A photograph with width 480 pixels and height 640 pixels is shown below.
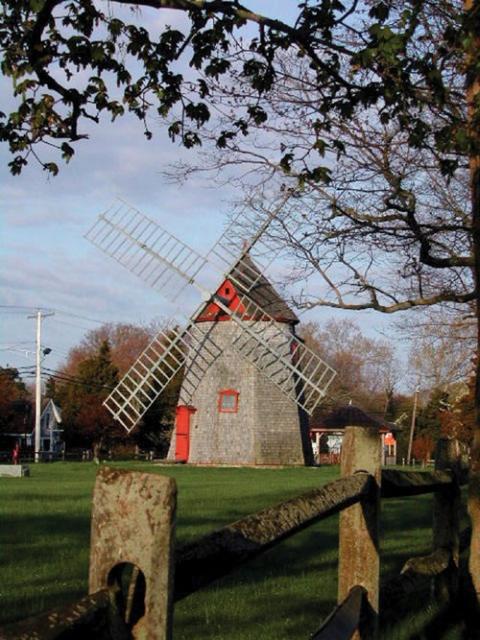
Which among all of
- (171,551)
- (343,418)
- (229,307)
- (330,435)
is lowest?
(330,435)

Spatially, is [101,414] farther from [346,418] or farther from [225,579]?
[225,579]

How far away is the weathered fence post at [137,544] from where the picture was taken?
2.10 m

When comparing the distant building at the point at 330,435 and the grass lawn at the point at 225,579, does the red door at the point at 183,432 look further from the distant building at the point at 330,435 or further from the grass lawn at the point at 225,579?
the grass lawn at the point at 225,579

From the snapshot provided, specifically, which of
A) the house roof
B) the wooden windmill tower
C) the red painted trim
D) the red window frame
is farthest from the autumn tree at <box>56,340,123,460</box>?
the red painted trim

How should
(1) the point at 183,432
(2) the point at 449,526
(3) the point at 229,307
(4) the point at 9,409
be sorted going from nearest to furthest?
(2) the point at 449,526 → (3) the point at 229,307 → (1) the point at 183,432 → (4) the point at 9,409

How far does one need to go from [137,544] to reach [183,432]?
5302cm

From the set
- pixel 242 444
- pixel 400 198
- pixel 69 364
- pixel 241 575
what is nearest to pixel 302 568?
pixel 241 575

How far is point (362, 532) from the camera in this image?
14.8ft

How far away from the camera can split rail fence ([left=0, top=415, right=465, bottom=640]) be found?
2092mm

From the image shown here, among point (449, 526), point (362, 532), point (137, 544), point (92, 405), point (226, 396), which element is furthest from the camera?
point (92, 405)

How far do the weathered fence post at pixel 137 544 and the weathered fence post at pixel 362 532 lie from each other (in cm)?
237

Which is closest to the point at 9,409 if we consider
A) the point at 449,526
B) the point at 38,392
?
the point at 38,392

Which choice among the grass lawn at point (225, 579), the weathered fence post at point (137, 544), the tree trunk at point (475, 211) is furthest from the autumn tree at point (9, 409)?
the weathered fence post at point (137, 544)

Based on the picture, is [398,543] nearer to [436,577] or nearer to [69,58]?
[436,577]
